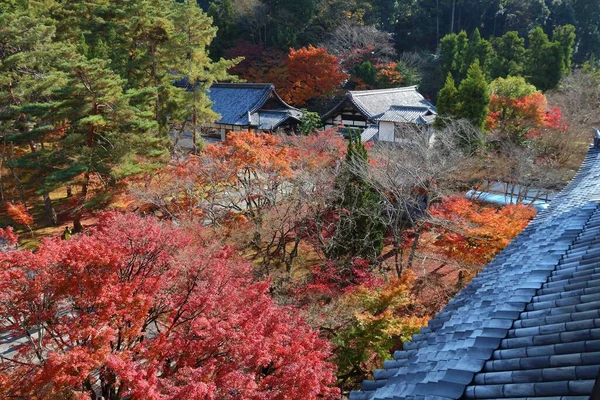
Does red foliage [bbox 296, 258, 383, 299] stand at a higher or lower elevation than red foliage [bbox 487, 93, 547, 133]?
lower

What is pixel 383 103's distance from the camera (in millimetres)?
29484

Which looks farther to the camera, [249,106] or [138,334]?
[249,106]

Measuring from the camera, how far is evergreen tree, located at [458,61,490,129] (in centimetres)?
2231

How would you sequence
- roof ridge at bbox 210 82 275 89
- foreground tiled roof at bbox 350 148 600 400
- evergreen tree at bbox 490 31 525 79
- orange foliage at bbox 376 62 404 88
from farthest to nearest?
orange foliage at bbox 376 62 404 88
evergreen tree at bbox 490 31 525 79
roof ridge at bbox 210 82 275 89
foreground tiled roof at bbox 350 148 600 400

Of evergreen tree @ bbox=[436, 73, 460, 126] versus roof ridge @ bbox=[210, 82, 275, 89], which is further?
roof ridge @ bbox=[210, 82, 275, 89]

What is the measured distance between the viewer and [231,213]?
16125 millimetres

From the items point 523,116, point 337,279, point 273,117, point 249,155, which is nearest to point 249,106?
point 273,117

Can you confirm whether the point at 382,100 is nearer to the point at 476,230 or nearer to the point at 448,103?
the point at 448,103

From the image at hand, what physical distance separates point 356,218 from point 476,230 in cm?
414

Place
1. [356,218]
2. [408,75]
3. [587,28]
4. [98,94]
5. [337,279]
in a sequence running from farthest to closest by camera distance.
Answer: [587,28] < [408,75] < [98,94] < [356,218] < [337,279]

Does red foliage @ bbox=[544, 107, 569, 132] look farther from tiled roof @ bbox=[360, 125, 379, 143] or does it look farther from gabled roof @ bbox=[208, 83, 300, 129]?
gabled roof @ bbox=[208, 83, 300, 129]

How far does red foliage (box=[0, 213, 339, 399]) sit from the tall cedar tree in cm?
614

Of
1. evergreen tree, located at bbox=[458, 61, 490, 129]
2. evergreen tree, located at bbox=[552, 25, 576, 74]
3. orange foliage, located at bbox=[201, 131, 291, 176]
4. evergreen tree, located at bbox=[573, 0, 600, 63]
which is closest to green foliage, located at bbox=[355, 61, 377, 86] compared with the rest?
evergreen tree, located at bbox=[552, 25, 576, 74]

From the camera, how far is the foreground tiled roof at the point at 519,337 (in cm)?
274
